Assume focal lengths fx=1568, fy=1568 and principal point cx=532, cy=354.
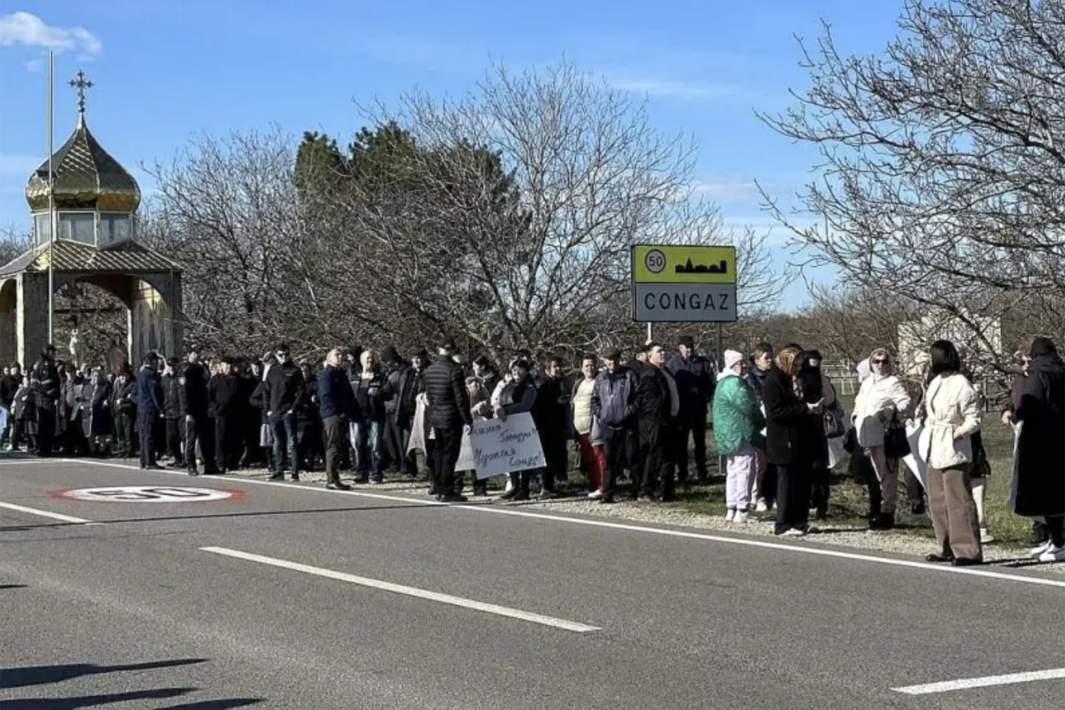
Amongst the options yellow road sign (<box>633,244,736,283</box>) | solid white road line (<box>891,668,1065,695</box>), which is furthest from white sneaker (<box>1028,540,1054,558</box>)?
yellow road sign (<box>633,244,736,283</box>)

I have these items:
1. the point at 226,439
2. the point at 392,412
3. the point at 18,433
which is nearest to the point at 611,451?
the point at 392,412

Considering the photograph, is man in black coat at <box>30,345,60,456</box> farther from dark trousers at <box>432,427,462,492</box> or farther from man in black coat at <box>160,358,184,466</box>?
dark trousers at <box>432,427,462,492</box>

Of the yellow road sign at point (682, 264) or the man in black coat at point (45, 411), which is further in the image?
the man in black coat at point (45, 411)

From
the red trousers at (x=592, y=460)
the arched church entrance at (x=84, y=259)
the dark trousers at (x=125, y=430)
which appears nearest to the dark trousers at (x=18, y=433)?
the dark trousers at (x=125, y=430)

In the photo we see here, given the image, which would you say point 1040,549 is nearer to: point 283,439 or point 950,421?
point 950,421

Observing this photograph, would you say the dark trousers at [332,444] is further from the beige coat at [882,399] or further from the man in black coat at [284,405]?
the beige coat at [882,399]

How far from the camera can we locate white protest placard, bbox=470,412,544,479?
19.0m

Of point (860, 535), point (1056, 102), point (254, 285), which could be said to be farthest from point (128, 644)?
point (254, 285)

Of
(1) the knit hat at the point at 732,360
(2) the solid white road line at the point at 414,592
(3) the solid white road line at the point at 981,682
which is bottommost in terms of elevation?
(3) the solid white road line at the point at 981,682

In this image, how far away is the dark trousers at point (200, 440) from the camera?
77.2 feet

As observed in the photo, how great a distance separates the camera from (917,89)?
1683cm

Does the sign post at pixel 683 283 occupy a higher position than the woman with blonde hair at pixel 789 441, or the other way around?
the sign post at pixel 683 283

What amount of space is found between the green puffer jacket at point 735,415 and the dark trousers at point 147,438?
460 inches

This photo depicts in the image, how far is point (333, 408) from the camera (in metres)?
20.6
